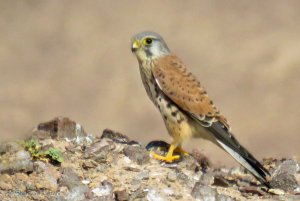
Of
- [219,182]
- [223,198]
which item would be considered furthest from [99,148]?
[223,198]

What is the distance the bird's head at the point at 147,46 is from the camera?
920 cm

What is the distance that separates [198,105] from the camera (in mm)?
8906

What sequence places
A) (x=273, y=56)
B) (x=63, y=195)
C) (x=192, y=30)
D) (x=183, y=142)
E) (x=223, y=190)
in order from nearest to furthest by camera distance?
1. (x=63, y=195)
2. (x=223, y=190)
3. (x=183, y=142)
4. (x=273, y=56)
5. (x=192, y=30)

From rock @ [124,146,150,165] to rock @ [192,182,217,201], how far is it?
0.56 meters

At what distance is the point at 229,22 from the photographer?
22.5 m

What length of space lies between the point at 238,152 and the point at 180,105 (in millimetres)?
664

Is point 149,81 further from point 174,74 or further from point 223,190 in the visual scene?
point 223,190

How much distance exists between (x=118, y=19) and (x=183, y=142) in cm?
1438

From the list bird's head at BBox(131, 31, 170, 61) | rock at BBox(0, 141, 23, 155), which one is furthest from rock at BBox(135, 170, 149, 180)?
bird's head at BBox(131, 31, 170, 61)

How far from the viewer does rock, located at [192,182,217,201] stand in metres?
8.14

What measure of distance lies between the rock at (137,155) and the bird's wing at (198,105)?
63 centimetres

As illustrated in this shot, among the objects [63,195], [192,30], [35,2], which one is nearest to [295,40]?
[192,30]

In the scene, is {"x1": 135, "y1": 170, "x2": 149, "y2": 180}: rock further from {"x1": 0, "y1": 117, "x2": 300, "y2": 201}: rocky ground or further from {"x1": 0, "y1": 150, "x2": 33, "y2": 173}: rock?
{"x1": 0, "y1": 150, "x2": 33, "y2": 173}: rock

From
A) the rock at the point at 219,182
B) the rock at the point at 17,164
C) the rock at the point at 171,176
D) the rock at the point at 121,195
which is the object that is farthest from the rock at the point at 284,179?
the rock at the point at 17,164
